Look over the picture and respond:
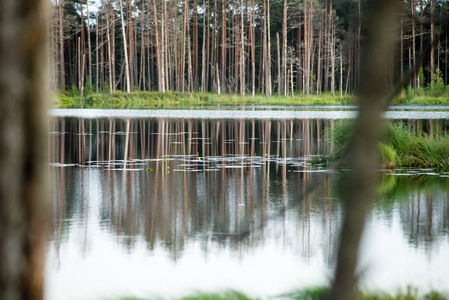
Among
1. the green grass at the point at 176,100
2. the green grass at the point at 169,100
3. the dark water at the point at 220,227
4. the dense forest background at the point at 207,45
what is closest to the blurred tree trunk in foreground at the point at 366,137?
the dark water at the point at 220,227

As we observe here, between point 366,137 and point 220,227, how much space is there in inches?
26.2

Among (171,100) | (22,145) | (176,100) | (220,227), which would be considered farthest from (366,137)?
(176,100)

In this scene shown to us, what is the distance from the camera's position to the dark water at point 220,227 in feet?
18.5

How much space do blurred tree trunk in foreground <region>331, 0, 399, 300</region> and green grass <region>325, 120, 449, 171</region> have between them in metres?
12.7

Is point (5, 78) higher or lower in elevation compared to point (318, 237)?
higher

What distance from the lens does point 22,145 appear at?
1.15 m

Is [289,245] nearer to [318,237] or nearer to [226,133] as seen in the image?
[318,237]

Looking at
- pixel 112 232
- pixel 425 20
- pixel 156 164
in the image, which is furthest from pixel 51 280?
pixel 156 164

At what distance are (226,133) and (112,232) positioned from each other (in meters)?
16.3

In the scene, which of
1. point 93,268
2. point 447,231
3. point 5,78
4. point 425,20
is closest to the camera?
point 5,78

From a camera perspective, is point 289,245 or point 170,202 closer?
point 289,245

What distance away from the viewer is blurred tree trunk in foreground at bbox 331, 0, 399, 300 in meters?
1.41

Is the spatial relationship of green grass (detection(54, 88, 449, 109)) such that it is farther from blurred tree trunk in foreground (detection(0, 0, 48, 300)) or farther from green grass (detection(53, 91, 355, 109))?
blurred tree trunk in foreground (detection(0, 0, 48, 300))

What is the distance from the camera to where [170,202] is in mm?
9789
